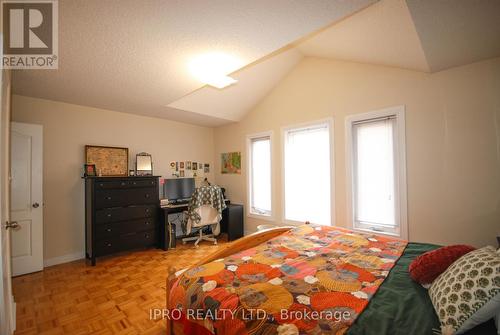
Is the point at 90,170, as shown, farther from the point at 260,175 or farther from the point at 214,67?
the point at 260,175

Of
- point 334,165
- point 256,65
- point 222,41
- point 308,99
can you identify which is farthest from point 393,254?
point 256,65

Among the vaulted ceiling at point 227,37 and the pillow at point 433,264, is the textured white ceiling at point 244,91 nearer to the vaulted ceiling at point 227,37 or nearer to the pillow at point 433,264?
the vaulted ceiling at point 227,37

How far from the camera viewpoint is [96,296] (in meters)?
2.33

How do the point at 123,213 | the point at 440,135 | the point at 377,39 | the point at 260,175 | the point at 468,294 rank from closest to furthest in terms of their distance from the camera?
the point at 468,294
the point at 377,39
the point at 440,135
the point at 123,213
the point at 260,175

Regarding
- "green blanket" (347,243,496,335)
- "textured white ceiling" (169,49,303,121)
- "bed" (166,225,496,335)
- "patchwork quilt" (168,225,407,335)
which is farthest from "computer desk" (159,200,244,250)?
"green blanket" (347,243,496,335)

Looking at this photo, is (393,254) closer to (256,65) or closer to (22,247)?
(256,65)

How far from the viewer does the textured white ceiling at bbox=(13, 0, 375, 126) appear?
157 centimetres

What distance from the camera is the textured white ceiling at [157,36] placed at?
1.57m

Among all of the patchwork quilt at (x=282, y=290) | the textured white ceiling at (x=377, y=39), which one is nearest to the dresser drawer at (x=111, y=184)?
the patchwork quilt at (x=282, y=290)

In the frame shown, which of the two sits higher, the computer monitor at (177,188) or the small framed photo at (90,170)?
the small framed photo at (90,170)

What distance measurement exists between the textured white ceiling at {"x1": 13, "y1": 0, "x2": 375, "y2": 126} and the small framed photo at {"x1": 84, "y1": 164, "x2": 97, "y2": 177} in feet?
3.53

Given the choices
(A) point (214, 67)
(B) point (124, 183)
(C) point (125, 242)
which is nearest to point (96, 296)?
(C) point (125, 242)

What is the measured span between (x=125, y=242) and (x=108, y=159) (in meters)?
1.37

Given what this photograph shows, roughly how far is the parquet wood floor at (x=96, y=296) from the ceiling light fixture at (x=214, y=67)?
2451 mm
